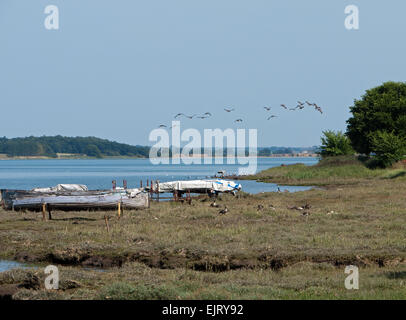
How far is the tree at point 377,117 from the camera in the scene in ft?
285

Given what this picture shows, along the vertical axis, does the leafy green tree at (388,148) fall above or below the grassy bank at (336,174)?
above

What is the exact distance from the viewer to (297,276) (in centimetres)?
1758

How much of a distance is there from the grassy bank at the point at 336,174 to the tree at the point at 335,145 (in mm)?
8052

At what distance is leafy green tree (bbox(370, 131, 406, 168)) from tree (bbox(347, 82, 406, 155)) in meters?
0.14

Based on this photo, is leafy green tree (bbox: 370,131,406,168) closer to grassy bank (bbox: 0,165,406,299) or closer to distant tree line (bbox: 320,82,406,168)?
distant tree line (bbox: 320,82,406,168)

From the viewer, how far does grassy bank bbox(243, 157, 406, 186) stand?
246 feet

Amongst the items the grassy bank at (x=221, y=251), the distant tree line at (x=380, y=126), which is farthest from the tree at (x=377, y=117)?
the grassy bank at (x=221, y=251)

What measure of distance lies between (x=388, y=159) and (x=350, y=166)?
5895 millimetres

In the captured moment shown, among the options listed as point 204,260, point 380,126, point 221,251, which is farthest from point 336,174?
point 204,260

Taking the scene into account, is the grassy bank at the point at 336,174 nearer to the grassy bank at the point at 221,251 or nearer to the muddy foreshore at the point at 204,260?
the grassy bank at the point at 221,251

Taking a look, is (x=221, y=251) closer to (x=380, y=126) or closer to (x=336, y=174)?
(x=336, y=174)
